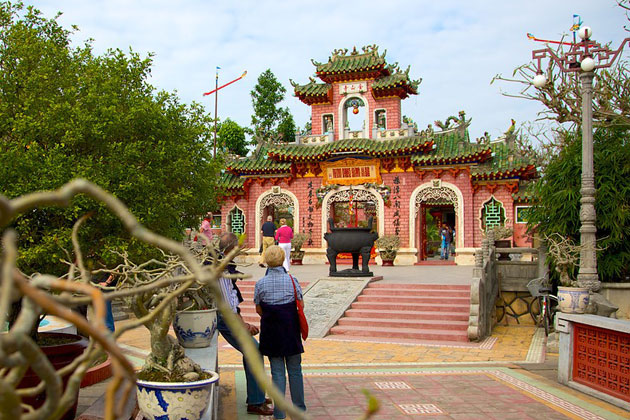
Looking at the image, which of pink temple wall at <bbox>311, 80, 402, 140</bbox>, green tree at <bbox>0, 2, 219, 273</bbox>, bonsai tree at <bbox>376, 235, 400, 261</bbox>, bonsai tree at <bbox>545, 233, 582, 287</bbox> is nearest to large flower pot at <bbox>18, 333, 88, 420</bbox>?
green tree at <bbox>0, 2, 219, 273</bbox>

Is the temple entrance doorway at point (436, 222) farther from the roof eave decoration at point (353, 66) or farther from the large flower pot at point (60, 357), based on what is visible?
the large flower pot at point (60, 357)

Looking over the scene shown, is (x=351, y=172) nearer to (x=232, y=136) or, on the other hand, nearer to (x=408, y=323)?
(x=408, y=323)

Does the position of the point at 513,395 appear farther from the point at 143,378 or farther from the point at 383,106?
the point at 383,106

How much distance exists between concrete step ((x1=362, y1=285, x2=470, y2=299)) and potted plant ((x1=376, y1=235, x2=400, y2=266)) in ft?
20.8

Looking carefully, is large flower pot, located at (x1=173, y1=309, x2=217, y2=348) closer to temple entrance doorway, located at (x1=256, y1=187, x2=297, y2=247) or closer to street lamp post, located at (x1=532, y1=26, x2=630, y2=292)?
street lamp post, located at (x1=532, y1=26, x2=630, y2=292)

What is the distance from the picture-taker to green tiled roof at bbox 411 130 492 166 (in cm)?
1780

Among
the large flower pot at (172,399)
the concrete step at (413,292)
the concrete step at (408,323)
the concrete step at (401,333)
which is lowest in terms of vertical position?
the concrete step at (401,333)

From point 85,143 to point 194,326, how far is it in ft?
6.39

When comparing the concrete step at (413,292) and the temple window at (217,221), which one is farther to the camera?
the temple window at (217,221)

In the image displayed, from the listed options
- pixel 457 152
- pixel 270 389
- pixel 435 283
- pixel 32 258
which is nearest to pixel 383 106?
pixel 457 152

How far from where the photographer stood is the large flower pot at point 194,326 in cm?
514

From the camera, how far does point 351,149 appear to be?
18875mm

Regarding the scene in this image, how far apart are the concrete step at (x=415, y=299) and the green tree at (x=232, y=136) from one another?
22242 millimetres

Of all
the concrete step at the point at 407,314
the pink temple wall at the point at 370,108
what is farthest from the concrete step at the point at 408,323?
the pink temple wall at the point at 370,108
